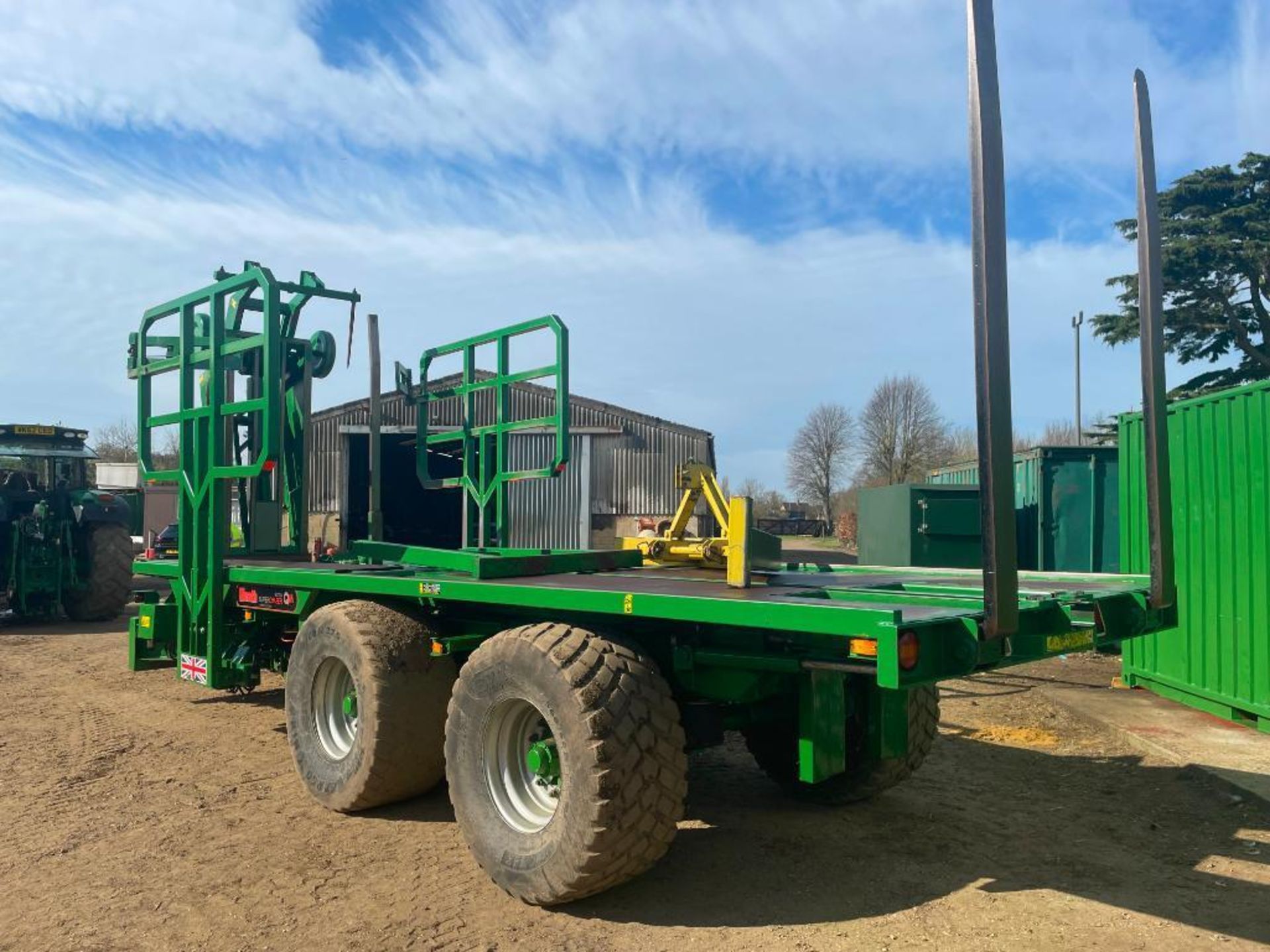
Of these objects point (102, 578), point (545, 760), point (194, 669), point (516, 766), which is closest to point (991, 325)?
point (545, 760)

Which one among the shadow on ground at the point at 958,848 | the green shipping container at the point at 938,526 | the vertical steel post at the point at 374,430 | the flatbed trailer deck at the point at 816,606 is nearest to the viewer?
the flatbed trailer deck at the point at 816,606

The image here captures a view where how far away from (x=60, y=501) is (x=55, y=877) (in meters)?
10.6

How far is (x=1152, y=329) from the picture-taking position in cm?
409

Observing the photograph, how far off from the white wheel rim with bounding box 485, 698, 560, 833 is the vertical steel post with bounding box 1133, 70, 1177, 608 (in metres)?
2.75

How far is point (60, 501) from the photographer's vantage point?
13.6 metres

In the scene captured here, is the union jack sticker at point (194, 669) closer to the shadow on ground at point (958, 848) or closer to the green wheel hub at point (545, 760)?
the shadow on ground at point (958, 848)

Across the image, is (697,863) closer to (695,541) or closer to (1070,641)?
(1070,641)

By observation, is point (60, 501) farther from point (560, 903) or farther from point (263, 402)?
point (560, 903)

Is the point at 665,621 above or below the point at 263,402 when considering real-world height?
below

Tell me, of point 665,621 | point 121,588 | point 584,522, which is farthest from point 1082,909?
point 584,522

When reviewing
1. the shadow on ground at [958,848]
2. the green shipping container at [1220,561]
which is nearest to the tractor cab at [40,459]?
the shadow on ground at [958,848]

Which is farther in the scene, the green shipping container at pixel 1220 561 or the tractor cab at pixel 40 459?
the tractor cab at pixel 40 459

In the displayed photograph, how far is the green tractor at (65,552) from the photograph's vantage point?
13.2 meters

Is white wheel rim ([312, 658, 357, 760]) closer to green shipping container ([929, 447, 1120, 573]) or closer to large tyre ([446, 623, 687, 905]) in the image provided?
large tyre ([446, 623, 687, 905])
